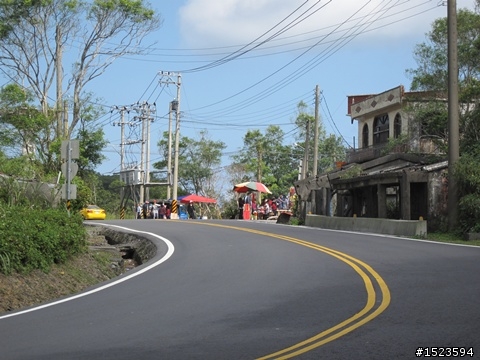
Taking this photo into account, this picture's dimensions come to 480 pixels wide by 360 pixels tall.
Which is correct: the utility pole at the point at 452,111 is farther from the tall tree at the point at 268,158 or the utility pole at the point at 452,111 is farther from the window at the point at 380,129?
the tall tree at the point at 268,158

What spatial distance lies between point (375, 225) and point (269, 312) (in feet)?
58.2

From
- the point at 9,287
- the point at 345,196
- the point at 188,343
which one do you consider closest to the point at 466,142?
the point at 345,196

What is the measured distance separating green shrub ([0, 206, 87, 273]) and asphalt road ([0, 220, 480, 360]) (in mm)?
2181

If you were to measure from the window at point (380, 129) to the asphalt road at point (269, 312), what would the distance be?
26519 millimetres

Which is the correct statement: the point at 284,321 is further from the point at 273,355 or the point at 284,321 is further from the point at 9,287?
the point at 9,287

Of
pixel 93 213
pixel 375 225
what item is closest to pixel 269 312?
pixel 375 225

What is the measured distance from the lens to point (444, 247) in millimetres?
19656

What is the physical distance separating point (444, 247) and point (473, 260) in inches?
144

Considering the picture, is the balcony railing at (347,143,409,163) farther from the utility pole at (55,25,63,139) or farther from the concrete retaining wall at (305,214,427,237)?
the utility pole at (55,25,63,139)

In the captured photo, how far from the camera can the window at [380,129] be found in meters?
43.9

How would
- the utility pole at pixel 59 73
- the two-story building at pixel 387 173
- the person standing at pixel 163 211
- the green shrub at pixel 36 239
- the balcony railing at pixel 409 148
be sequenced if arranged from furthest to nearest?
1. the person standing at pixel 163 211
2. the utility pole at pixel 59 73
3. the balcony railing at pixel 409 148
4. the two-story building at pixel 387 173
5. the green shrub at pixel 36 239

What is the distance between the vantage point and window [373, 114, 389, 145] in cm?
4388

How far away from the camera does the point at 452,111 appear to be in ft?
84.2

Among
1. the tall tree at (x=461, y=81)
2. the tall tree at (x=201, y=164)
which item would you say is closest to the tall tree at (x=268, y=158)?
the tall tree at (x=201, y=164)
